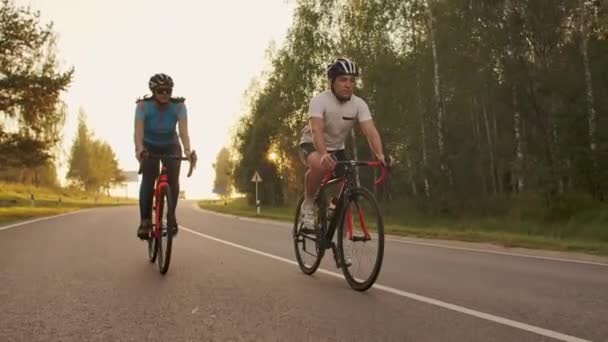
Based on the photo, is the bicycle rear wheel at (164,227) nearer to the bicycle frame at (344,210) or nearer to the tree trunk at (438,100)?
the bicycle frame at (344,210)

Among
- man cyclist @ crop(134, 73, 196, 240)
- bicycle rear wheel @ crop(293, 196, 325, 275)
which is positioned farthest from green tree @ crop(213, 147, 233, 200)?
bicycle rear wheel @ crop(293, 196, 325, 275)

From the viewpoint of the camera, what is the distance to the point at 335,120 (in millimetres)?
5742

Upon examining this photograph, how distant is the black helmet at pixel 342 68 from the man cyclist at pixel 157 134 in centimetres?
201

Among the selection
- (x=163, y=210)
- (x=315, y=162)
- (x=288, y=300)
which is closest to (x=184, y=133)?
(x=163, y=210)

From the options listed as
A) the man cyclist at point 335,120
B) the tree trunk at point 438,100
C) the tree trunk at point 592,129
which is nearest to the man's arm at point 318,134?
the man cyclist at point 335,120

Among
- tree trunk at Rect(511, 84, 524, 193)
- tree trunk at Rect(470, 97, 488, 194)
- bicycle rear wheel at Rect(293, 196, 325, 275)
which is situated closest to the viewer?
bicycle rear wheel at Rect(293, 196, 325, 275)

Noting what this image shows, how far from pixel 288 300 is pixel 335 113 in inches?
74.7

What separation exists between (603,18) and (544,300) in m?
12.6

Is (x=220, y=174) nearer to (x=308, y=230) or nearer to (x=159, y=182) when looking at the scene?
(x=159, y=182)

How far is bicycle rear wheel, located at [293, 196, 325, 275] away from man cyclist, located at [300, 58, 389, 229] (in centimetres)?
50

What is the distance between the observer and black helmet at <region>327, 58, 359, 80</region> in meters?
5.52

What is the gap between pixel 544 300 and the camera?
16.1 feet

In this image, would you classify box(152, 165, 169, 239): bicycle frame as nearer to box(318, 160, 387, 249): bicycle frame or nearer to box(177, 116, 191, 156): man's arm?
box(177, 116, 191, 156): man's arm

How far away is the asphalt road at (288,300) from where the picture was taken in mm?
3779
